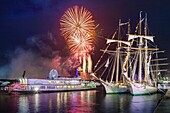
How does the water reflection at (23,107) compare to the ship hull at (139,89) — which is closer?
the water reflection at (23,107)

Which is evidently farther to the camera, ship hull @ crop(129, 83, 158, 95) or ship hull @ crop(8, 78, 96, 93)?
ship hull @ crop(8, 78, 96, 93)

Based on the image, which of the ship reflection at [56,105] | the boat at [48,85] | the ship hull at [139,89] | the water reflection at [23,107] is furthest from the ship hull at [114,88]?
the water reflection at [23,107]

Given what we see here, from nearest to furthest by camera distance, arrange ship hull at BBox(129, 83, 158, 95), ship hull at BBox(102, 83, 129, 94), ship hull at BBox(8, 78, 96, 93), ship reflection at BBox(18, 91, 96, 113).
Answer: ship reflection at BBox(18, 91, 96, 113) → ship hull at BBox(129, 83, 158, 95) → ship hull at BBox(102, 83, 129, 94) → ship hull at BBox(8, 78, 96, 93)

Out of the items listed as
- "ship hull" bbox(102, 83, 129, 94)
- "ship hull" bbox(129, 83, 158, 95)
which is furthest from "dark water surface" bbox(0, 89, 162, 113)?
"ship hull" bbox(102, 83, 129, 94)

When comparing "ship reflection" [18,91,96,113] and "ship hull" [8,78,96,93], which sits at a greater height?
"ship hull" [8,78,96,93]

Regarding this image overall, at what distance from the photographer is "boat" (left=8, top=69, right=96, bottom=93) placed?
144 m

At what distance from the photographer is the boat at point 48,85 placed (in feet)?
472

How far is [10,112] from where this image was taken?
65.7 m

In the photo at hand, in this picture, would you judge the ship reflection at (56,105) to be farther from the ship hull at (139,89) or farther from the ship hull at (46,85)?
the ship hull at (46,85)

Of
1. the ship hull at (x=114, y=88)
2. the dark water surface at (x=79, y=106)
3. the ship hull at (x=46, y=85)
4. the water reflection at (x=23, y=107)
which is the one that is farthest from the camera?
the ship hull at (x=46, y=85)

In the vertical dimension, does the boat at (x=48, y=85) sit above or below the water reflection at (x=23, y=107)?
above

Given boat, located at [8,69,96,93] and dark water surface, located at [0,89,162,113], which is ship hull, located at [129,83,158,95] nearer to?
dark water surface, located at [0,89,162,113]

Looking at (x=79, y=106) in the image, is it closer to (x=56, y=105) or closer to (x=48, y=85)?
(x=56, y=105)

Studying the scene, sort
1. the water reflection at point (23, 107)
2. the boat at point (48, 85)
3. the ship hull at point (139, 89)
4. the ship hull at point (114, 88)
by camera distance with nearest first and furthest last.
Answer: the water reflection at point (23, 107) < the ship hull at point (139, 89) < the ship hull at point (114, 88) < the boat at point (48, 85)
